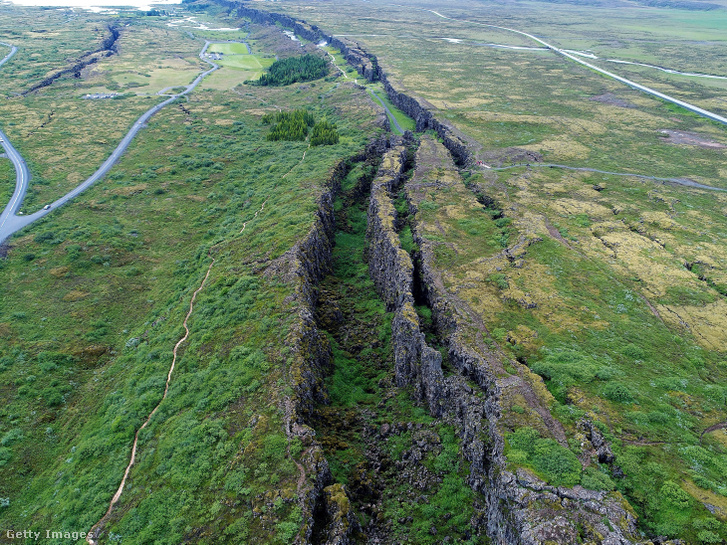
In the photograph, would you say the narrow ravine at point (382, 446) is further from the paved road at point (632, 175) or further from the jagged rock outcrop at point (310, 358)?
the paved road at point (632, 175)

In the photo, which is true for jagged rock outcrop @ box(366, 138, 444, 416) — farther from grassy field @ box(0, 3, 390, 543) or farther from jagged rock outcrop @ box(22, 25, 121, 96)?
jagged rock outcrop @ box(22, 25, 121, 96)

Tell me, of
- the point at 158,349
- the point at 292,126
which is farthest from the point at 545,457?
the point at 292,126

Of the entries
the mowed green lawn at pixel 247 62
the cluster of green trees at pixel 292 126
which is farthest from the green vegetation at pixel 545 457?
the mowed green lawn at pixel 247 62

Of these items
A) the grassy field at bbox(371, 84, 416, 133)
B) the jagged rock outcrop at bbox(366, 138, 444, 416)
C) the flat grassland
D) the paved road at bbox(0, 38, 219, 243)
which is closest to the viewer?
the flat grassland

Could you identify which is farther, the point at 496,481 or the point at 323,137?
the point at 323,137

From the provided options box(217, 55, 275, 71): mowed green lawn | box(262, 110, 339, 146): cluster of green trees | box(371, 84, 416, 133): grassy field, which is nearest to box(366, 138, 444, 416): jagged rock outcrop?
box(262, 110, 339, 146): cluster of green trees

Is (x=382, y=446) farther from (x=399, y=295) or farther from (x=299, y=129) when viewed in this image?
(x=299, y=129)
